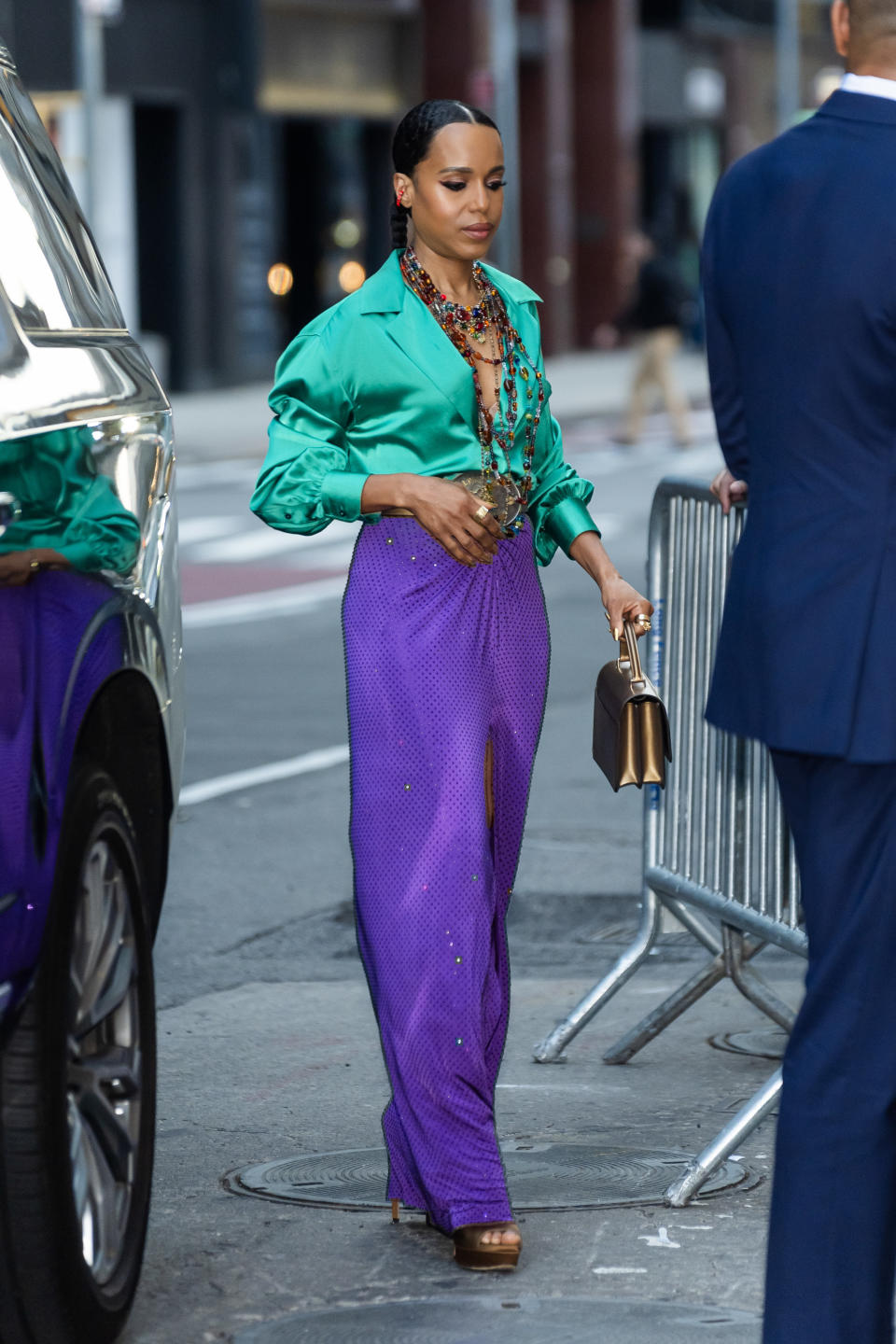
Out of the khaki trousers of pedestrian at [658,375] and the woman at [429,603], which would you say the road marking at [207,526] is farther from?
the woman at [429,603]

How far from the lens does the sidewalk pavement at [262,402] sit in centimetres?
2681

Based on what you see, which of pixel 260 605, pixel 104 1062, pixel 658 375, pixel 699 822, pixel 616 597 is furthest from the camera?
pixel 658 375

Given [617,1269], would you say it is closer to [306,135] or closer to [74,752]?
[74,752]

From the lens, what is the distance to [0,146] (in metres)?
4.20

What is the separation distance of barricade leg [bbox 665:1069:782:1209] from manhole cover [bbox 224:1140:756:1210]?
0.05 meters

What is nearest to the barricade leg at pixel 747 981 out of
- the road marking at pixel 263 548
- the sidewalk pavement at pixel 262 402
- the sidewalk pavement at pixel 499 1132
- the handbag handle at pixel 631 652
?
the sidewalk pavement at pixel 499 1132

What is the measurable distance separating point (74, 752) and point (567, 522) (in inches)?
46.4

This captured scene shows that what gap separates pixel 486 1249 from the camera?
4336mm

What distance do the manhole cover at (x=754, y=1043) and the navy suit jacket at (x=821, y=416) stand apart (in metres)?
2.48

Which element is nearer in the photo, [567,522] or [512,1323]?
[512,1323]

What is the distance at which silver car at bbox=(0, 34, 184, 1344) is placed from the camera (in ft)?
11.9

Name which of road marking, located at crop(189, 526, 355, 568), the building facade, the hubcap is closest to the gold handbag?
the hubcap

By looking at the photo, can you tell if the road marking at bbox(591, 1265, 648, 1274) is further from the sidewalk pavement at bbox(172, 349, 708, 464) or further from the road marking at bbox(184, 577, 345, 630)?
the sidewalk pavement at bbox(172, 349, 708, 464)

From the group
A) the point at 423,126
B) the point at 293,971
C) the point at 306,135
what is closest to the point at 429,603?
the point at 423,126
